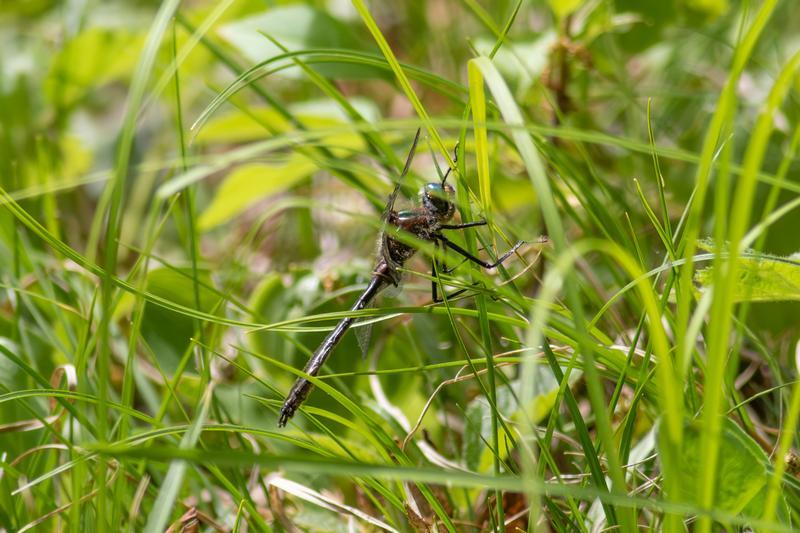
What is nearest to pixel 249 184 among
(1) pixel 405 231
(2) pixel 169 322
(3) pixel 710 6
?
(2) pixel 169 322

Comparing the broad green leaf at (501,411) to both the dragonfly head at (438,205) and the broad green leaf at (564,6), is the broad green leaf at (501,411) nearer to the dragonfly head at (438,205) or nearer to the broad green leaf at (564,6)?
the dragonfly head at (438,205)

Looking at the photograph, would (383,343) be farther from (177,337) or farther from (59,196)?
(59,196)

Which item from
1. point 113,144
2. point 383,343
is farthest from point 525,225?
point 113,144

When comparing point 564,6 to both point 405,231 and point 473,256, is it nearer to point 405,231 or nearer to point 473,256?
point 405,231

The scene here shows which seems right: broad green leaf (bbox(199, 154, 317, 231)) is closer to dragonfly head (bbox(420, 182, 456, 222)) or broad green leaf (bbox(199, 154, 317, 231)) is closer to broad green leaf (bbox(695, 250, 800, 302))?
dragonfly head (bbox(420, 182, 456, 222))

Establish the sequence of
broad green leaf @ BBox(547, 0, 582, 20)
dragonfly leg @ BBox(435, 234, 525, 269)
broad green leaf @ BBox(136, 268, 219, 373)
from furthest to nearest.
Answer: broad green leaf @ BBox(547, 0, 582, 20)
broad green leaf @ BBox(136, 268, 219, 373)
dragonfly leg @ BBox(435, 234, 525, 269)

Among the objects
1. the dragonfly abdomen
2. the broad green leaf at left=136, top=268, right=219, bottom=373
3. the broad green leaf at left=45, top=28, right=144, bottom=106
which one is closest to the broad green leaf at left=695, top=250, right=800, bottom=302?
the dragonfly abdomen

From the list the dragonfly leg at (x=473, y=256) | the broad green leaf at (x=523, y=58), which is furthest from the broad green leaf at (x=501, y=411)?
the broad green leaf at (x=523, y=58)

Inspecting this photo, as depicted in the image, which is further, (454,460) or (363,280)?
(363,280)
